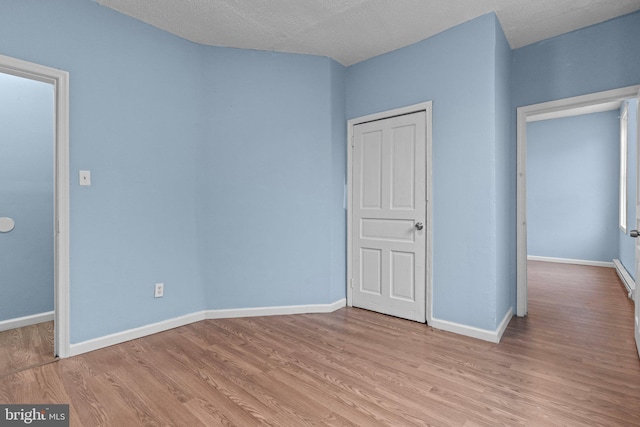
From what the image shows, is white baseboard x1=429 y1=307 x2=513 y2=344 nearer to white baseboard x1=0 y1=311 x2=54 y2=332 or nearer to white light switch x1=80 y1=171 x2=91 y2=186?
white light switch x1=80 y1=171 x2=91 y2=186

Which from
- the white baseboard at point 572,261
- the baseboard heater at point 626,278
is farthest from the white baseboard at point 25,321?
the white baseboard at point 572,261

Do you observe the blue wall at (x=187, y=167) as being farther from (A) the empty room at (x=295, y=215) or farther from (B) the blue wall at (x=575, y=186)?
(B) the blue wall at (x=575, y=186)

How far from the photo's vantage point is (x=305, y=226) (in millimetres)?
3408

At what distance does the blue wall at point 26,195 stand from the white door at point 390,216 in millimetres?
3034

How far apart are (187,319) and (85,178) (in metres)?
1.49

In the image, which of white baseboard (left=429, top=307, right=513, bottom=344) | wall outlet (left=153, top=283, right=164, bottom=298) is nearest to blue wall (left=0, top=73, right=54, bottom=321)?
wall outlet (left=153, top=283, right=164, bottom=298)

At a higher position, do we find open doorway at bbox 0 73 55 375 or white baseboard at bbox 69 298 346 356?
open doorway at bbox 0 73 55 375

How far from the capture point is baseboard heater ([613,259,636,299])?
387 cm

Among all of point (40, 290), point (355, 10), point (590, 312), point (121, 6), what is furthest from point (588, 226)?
point (40, 290)

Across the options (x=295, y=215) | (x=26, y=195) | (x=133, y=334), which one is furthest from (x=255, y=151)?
(x=26, y=195)

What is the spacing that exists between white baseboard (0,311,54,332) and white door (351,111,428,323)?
3025 mm

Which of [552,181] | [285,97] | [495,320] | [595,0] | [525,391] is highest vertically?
[595,0]

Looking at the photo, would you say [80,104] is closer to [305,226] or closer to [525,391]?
[305,226]

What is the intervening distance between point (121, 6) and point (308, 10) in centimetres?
144
